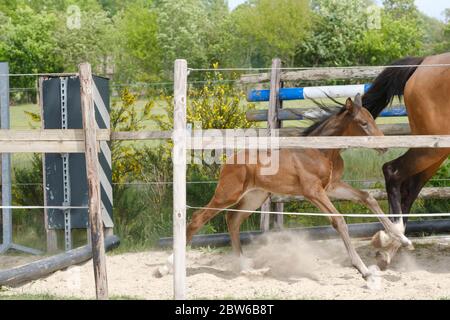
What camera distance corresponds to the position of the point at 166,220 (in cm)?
822

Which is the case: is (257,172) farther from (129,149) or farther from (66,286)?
(129,149)

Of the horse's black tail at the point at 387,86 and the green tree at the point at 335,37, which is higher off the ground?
the green tree at the point at 335,37

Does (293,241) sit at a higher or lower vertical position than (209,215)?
lower

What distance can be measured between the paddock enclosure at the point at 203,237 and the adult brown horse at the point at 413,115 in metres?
0.41

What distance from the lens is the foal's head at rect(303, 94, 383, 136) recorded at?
5.85 metres

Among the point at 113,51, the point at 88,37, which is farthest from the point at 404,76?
the point at 113,51

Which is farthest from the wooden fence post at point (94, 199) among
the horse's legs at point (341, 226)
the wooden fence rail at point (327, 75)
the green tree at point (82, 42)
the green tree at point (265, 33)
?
the green tree at point (265, 33)

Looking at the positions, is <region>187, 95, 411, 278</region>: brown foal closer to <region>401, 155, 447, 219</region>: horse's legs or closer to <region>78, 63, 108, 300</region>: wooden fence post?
<region>401, 155, 447, 219</region>: horse's legs

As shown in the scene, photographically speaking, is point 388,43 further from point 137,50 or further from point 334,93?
point 334,93

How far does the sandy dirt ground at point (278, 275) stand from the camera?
5.45 metres

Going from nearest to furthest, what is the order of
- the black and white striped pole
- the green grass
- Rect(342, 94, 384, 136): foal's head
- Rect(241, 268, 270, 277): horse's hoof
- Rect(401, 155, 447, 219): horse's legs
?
Rect(342, 94, 384, 136): foal's head < Rect(241, 268, 270, 277): horse's hoof < Rect(401, 155, 447, 219): horse's legs < the black and white striped pole < the green grass

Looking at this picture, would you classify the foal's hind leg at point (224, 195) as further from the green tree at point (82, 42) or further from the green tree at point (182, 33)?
the green tree at point (182, 33)

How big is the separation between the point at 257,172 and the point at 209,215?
2.13ft

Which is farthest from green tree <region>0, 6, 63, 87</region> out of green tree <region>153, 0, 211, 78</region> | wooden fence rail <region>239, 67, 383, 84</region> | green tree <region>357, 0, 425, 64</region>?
wooden fence rail <region>239, 67, 383, 84</region>
